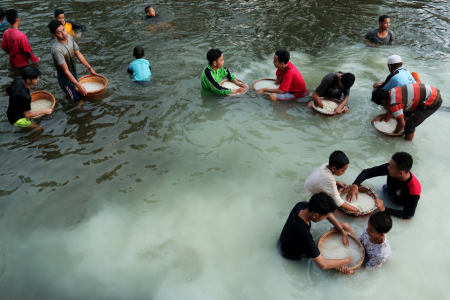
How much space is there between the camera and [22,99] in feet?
17.0

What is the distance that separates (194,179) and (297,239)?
6.54 feet

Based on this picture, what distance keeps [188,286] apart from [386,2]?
486 inches

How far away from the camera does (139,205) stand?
4293 millimetres

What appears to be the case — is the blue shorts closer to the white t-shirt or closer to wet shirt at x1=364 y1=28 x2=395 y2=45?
the white t-shirt

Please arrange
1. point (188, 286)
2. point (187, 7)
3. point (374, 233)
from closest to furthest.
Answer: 1. point (374, 233)
2. point (188, 286)
3. point (187, 7)

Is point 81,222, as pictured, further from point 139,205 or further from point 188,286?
point 188,286

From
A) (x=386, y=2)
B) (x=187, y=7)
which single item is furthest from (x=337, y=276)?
(x=386, y=2)

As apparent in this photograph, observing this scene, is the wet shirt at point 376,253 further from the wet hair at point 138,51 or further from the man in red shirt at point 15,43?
the man in red shirt at point 15,43

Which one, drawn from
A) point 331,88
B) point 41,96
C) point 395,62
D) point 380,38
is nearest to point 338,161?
point 331,88

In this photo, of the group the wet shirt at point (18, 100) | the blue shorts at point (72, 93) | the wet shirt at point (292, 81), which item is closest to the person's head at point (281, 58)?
the wet shirt at point (292, 81)

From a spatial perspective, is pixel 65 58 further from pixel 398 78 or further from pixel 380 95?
pixel 398 78

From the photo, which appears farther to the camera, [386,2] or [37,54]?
[386,2]

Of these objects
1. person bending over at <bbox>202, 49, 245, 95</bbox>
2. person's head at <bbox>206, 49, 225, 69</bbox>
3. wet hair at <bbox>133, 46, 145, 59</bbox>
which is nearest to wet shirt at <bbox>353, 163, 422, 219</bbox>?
person bending over at <bbox>202, 49, 245, 95</bbox>

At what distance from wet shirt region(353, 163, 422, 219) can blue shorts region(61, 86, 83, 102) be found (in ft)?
18.0
